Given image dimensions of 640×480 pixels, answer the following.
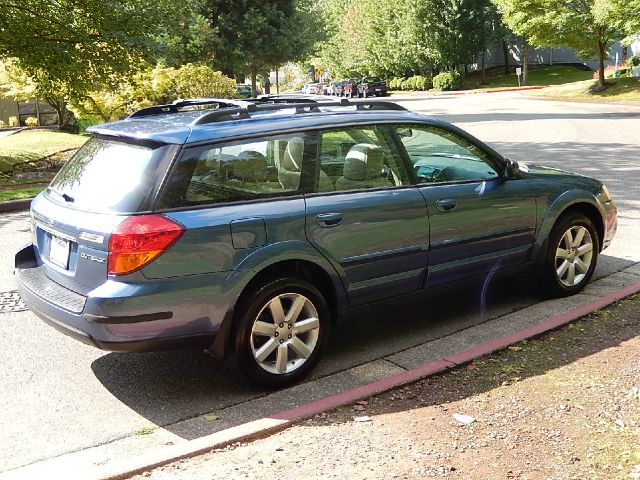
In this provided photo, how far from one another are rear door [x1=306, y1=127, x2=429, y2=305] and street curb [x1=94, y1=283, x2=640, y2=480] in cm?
61

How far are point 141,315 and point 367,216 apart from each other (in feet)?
5.38

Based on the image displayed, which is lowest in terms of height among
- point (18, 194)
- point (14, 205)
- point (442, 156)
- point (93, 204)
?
point (14, 205)

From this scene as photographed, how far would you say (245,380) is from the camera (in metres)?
4.46

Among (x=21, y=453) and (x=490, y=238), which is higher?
(x=490, y=238)

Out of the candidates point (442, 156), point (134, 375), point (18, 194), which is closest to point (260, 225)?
point (134, 375)

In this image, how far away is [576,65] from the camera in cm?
6825

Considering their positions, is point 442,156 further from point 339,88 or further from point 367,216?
point 339,88

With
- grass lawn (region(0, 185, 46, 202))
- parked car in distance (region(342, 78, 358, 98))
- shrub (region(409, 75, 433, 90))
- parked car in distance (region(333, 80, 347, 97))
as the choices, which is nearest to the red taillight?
grass lawn (region(0, 185, 46, 202))

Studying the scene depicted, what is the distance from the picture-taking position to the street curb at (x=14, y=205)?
11156 mm

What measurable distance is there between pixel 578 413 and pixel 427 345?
1.35m

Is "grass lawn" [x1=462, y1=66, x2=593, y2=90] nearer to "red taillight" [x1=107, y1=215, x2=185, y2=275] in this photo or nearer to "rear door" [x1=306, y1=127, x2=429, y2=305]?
"rear door" [x1=306, y1=127, x2=429, y2=305]

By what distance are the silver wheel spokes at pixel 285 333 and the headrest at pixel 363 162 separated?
96 cm

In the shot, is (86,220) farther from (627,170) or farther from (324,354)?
(627,170)


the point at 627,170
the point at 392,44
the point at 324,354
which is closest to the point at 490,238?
the point at 324,354
